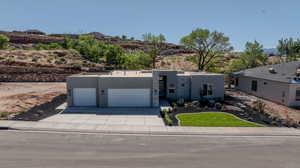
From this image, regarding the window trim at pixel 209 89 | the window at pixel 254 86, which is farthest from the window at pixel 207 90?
the window at pixel 254 86

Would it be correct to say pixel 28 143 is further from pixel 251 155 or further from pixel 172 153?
pixel 251 155

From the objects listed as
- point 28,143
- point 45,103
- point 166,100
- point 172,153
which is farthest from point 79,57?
point 172,153

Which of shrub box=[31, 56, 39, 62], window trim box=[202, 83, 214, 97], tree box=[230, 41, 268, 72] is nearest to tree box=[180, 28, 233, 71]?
tree box=[230, 41, 268, 72]

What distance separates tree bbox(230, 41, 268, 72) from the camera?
32.9 metres

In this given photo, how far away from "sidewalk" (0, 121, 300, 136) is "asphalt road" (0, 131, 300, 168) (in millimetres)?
603

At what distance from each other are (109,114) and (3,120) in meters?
7.48

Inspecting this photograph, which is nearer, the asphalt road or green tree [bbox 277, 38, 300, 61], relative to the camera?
the asphalt road

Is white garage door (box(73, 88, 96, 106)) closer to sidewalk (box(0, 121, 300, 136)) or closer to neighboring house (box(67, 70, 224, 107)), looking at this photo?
neighboring house (box(67, 70, 224, 107))

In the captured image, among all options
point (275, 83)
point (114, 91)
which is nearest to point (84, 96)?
point (114, 91)

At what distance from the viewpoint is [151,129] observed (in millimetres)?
12141

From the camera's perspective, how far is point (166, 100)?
819 inches

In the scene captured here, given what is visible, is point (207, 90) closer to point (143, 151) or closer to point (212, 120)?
point (212, 120)

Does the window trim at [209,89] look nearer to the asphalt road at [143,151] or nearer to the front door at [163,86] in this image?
the front door at [163,86]

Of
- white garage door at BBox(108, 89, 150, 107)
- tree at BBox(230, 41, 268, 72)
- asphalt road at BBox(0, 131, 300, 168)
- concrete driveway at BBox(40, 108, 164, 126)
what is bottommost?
asphalt road at BBox(0, 131, 300, 168)
